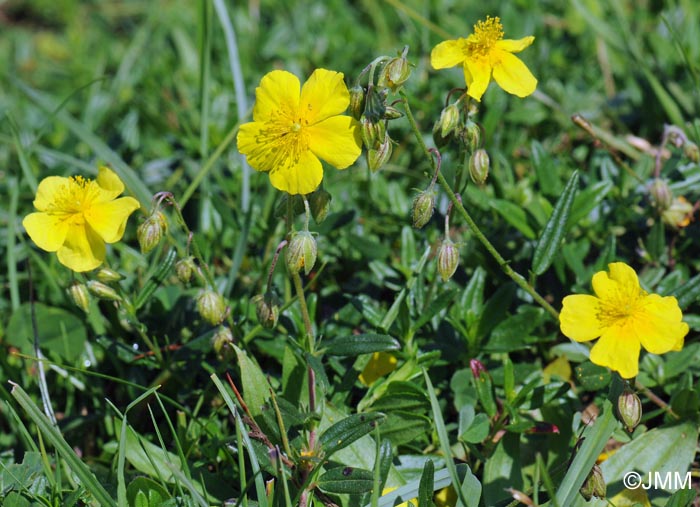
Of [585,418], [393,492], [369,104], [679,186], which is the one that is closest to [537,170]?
[679,186]

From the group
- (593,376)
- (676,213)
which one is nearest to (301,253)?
(593,376)

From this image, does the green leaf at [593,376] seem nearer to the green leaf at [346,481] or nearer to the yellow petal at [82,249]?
the green leaf at [346,481]

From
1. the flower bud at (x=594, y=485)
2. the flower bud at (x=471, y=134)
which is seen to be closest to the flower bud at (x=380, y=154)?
the flower bud at (x=471, y=134)

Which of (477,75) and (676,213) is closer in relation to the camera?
(477,75)

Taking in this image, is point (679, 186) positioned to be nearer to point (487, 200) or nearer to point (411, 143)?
point (487, 200)

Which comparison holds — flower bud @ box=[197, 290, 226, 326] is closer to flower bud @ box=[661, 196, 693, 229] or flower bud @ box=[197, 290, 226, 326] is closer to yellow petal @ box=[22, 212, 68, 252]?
yellow petal @ box=[22, 212, 68, 252]

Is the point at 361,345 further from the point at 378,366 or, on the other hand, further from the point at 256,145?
the point at 256,145

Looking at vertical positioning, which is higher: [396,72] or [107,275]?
[396,72]
